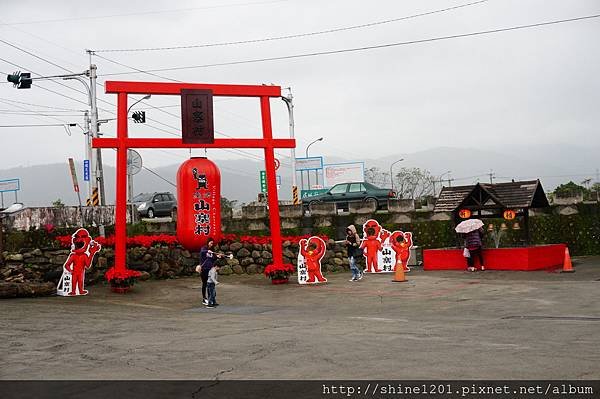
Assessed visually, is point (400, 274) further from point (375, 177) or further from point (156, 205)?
point (375, 177)

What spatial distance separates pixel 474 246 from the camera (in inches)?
832

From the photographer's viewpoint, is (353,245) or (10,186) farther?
(10,186)

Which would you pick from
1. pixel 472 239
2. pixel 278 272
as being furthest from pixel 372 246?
pixel 278 272

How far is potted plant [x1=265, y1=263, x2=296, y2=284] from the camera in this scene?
19.9 metres

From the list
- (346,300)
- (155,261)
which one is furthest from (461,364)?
(155,261)

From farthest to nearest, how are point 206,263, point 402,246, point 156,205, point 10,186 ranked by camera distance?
point 10,186, point 156,205, point 402,246, point 206,263

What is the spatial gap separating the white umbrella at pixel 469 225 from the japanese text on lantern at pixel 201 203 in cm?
799

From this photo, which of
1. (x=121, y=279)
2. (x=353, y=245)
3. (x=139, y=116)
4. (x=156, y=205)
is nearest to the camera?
(x=121, y=279)

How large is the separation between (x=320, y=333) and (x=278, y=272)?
9533mm

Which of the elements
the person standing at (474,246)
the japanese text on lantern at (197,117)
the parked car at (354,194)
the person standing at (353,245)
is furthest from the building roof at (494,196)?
the parked car at (354,194)

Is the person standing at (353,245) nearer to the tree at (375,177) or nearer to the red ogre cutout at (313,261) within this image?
the red ogre cutout at (313,261)

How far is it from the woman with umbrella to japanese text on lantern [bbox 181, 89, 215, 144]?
8.38 m

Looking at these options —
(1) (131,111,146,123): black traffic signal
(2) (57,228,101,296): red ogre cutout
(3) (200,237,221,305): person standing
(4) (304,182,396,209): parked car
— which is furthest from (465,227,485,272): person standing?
(1) (131,111,146,123): black traffic signal

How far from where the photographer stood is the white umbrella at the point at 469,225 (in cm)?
2100
